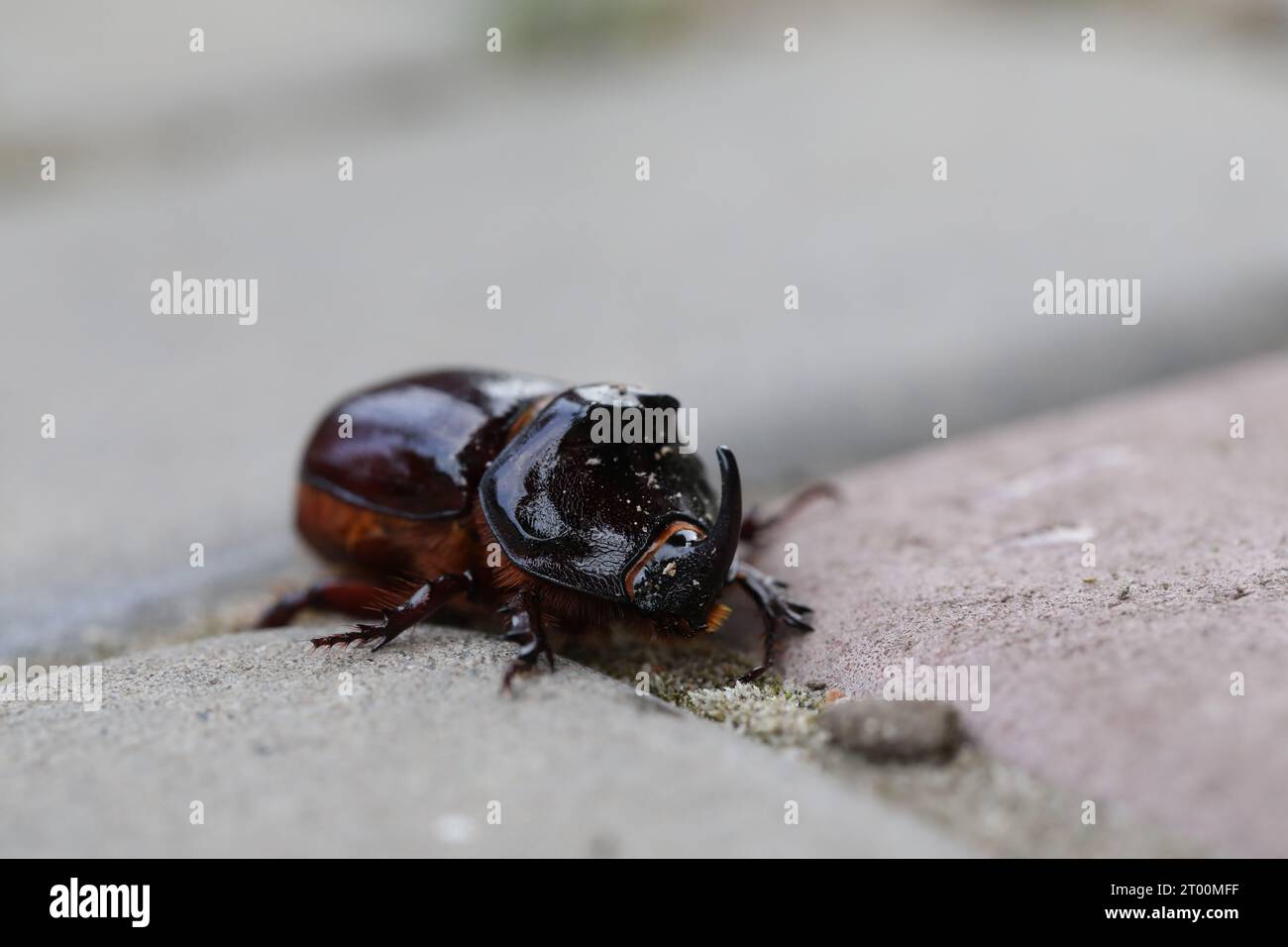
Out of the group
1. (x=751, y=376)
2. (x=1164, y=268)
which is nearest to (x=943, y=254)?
(x=1164, y=268)

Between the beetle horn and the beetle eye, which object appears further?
the beetle eye

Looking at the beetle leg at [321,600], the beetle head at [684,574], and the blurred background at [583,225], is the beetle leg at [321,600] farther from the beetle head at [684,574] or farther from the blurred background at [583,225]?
the beetle head at [684,574]

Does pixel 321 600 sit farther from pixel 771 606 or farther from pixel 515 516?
pixel 771 606

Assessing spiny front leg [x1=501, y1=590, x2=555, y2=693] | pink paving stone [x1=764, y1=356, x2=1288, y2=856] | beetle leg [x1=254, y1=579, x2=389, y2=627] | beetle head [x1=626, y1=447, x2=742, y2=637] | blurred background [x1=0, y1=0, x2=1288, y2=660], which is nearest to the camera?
pink paving stone [x1=764, y1=356, x2=1288, y2=856]

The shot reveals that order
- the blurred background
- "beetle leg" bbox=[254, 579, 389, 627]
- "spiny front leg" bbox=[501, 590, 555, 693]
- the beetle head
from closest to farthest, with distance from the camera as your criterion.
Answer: "spiny front leg" bbox=[501, 590, 555, 693] < the beetle head < "beetle leg" bbox=[254, 579, 389, 627] < the blurred background

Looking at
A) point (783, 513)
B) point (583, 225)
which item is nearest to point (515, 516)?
point (783, 513)

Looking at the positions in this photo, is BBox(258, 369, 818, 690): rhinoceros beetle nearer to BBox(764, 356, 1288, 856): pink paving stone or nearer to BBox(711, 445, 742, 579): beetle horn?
BBox(711, 445, 742, 579): beetle horn

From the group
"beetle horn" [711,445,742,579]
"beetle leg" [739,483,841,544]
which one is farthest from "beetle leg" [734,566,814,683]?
"beetle leg" [739,483,841,544]
